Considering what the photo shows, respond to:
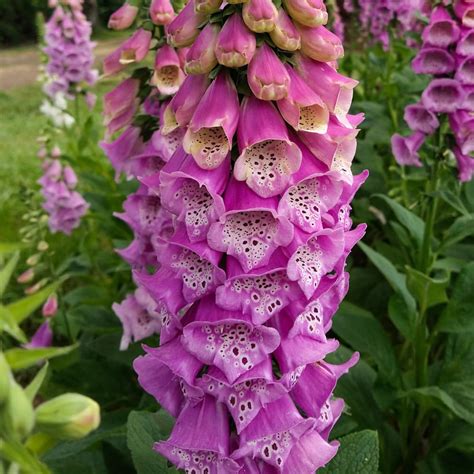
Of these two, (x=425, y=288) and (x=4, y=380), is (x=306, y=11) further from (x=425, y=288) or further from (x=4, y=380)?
(x=425, y=288)

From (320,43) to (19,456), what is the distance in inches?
32.6

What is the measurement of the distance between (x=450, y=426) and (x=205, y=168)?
1485 mm

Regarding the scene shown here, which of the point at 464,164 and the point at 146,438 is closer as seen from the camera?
the point at 146,438

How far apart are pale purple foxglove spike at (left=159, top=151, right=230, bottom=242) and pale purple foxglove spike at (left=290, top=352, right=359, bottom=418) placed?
35 centimetres

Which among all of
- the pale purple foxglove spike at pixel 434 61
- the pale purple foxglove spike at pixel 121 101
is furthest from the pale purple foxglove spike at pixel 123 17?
the pale purple foxglove spike at pixel 434 61

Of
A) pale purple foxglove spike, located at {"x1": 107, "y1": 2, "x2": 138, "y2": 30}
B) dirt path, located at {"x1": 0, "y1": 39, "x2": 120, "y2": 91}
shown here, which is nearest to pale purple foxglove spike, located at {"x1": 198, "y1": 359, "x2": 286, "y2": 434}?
pale purple foxglove spike, located at {"x1": 107, "y1": 2, "x2": 138, "y2": 30}

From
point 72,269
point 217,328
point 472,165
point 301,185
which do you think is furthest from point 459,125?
point 72,269

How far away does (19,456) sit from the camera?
1.99ft

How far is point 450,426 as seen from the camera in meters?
2.19

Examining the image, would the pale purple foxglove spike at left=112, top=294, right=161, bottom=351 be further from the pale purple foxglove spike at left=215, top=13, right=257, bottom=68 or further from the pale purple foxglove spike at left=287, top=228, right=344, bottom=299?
the pale purple foxglove spike at left=215, top=13, right=257, bottom=68

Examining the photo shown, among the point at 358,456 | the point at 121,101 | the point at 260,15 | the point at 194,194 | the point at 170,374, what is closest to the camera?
the point at 260,15

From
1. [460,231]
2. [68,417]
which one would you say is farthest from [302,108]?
[460,231]

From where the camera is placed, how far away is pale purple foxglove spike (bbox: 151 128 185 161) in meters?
1.79

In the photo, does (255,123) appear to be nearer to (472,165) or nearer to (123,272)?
(472,165)
